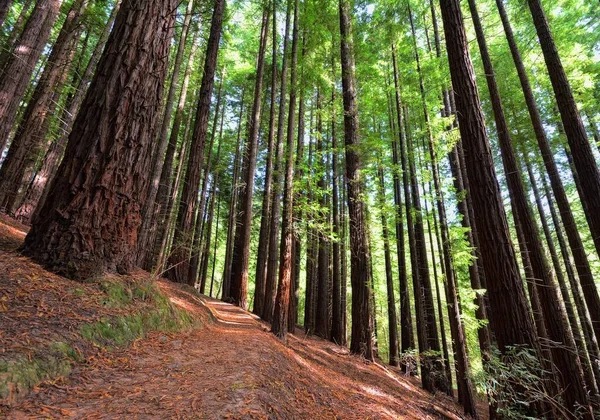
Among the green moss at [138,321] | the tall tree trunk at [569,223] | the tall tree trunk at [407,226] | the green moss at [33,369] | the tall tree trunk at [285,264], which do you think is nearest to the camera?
the green moss at [33,369]

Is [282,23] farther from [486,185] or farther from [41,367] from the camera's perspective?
[41,367]

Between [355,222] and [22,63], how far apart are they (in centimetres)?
869

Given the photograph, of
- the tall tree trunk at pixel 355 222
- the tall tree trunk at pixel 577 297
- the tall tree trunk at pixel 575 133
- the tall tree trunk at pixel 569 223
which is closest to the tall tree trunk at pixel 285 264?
the tall tree trunk at pixel 355 222

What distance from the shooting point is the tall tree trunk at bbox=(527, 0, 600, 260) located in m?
5.33

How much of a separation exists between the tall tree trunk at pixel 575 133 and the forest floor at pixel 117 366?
5110mm

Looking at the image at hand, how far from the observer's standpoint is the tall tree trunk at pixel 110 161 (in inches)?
131

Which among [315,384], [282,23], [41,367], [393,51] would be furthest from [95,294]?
[282,23]

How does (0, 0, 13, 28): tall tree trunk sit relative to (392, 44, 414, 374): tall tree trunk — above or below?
above

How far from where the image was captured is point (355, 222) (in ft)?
26.0

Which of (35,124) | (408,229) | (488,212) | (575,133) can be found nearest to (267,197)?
(408,229)

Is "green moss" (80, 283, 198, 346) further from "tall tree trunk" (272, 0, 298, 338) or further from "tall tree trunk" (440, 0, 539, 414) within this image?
"tall tree trunk" (440, 0, 539, 414)

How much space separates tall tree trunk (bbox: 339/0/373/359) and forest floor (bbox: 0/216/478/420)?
336 centimetres

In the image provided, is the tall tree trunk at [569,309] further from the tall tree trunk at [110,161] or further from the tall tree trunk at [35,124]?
the tall tree trunk at [35,124]

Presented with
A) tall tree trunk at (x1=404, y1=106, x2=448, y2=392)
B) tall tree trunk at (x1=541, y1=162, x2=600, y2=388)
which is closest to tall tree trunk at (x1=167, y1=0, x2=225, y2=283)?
tall tree trunk at (x1=404, y1=106, x2=448, y2=392)
